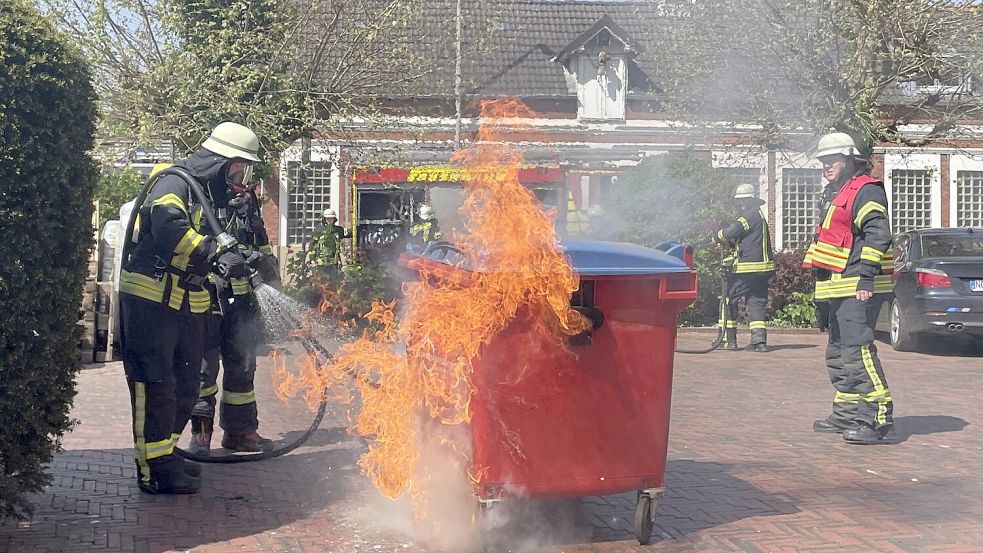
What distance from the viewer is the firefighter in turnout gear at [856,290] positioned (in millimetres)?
6949

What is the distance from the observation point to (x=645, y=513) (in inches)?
183

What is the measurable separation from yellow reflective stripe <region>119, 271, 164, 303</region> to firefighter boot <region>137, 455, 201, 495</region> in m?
0.89

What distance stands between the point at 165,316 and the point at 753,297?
908 cm

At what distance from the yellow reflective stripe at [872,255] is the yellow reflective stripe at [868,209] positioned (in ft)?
0.65

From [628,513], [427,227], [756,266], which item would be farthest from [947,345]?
[628,513]

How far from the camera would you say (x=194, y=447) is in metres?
6.43

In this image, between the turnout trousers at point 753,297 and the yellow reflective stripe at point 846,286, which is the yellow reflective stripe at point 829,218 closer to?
the yellow reflective stripe at point 846,286

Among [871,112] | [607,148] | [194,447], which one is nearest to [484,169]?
[194,447]

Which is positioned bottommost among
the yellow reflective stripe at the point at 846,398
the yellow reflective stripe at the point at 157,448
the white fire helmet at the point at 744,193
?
the yellow reflective stripe at the point at 157,448

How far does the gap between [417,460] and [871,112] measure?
12.8m

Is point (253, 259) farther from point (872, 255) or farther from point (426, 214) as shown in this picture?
point (426, 214)

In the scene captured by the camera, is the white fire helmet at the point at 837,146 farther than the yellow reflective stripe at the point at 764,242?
No

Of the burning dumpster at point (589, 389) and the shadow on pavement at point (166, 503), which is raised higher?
the burning dumpster at point (589, 389)

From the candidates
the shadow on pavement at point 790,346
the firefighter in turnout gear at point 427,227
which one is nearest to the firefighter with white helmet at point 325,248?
the firefighter in turnout gear at point 427,227
